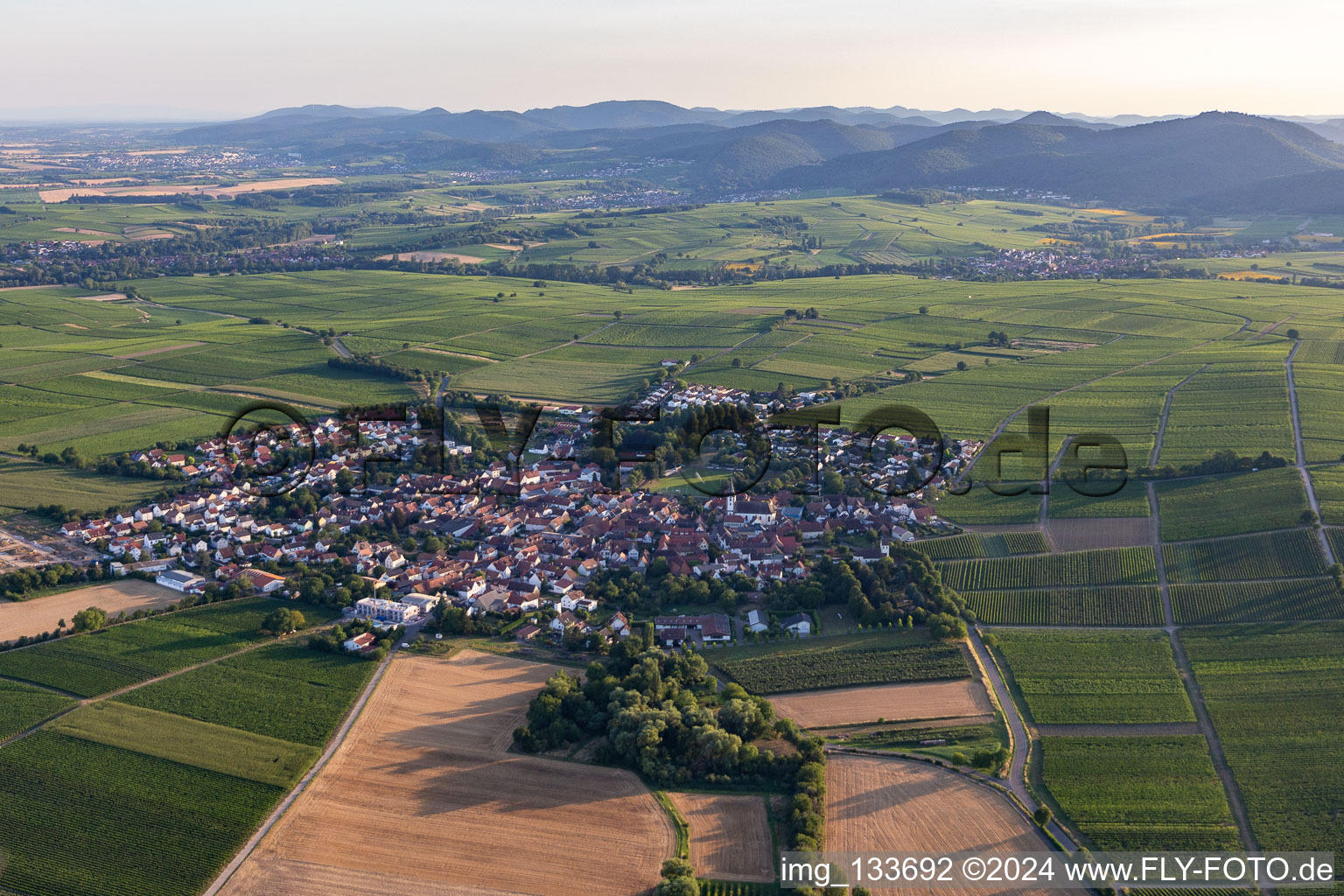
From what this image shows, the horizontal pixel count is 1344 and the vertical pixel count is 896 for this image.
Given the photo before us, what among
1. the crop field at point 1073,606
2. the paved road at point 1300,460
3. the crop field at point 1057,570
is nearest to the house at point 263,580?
the crop field at point 1057,570

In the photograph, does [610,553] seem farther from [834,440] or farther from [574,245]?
[574,245]

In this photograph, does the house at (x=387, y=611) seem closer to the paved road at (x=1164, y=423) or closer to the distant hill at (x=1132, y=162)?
the paved road at (x=1164, y=423)

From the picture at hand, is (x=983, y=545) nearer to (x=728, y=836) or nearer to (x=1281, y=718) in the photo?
(x=1281, y=718)

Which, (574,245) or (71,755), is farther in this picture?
(574,245)

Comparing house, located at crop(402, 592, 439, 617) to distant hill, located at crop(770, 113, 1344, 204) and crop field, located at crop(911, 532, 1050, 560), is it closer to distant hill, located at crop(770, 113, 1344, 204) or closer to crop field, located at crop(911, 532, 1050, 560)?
crop field, located at crop(911, 532, 1050, 560)

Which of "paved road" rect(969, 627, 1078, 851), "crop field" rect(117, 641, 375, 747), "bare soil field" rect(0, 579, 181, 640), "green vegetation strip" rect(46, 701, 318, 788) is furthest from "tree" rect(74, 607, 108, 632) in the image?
"paved road" rect(969, 627, 1078, 851)

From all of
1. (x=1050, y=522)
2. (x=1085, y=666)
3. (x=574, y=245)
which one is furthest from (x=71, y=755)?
(x=574, y=245)
